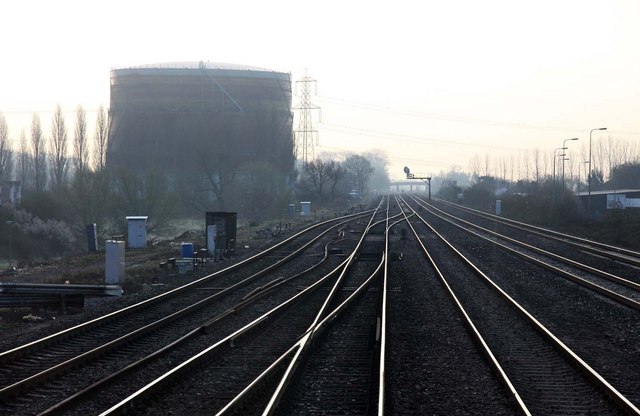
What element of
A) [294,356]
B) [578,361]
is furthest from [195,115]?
[578,361]

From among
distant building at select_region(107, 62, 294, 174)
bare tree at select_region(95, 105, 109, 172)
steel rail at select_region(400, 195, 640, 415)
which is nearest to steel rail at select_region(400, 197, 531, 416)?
steel rail at select_region(400, 195, 640, 415)

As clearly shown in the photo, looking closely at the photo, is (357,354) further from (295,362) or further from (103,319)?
(103,319)

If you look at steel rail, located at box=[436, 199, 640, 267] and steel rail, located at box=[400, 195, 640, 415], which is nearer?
steel rail, located at box=[400, 195, 640, 415]

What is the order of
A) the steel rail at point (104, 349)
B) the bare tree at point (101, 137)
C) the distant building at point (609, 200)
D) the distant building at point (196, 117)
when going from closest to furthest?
the steel rail at point (104, 349) → the distant building at point (609, 200) → the bare tree at point (101, 137) → the distant building at point (196, 117)

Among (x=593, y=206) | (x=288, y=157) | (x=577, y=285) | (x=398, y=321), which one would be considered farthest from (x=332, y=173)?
(x=398, y=321)

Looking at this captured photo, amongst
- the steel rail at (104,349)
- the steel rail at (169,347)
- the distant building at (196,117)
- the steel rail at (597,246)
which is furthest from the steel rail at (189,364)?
the distant building at (196,117)

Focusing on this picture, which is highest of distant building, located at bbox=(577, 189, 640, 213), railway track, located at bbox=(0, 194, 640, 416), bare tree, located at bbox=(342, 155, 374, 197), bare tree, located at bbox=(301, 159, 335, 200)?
bare tree, located at bbox=(342, 155, 374, 197)

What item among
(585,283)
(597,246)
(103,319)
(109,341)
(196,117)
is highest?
(196,117)

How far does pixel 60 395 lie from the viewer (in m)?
8.79

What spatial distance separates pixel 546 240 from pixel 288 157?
59.9 metres

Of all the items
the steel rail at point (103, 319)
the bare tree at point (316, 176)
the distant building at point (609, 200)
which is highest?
the bare tree at point (316, 176)

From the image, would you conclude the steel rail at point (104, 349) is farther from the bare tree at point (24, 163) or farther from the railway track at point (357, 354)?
the bare tree at point (24, 163)

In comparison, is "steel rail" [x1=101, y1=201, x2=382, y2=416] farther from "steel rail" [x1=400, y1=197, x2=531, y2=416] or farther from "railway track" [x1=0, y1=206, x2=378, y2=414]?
"steel rail" [x1=400, y1=197, x2=531, y2=416]

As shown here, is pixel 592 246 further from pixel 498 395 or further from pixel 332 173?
pixel 332 173
